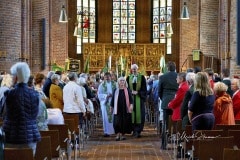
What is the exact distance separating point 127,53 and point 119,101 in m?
21.5

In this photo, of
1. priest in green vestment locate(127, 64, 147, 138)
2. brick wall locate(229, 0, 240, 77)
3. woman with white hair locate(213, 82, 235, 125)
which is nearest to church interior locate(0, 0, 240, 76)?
brick wall locate(229, 0, 240, 77)

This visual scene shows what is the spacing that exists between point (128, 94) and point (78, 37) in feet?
80.6

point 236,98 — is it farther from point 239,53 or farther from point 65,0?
point 65,0

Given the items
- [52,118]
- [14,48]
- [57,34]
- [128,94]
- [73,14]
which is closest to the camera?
[52,118]

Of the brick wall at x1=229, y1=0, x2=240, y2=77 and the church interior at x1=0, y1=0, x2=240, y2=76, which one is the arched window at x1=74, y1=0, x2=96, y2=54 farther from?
the brick wall at x1=229, y1=0, x2=240, y2=77

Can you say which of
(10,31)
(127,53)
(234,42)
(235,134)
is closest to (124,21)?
(127,53)

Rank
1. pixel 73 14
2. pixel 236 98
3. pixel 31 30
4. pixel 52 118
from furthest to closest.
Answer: pixel 73 14 → pixel 31 30 → pixel 236 98 → pixel 52 118

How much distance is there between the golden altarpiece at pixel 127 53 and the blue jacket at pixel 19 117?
29778 millimetres

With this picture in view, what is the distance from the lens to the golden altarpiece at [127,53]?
37938 mm

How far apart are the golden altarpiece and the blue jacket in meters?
29.8

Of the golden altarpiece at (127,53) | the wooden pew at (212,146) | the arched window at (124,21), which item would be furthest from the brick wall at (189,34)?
the wooden pew at (212,146)

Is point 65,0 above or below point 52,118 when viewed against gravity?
above

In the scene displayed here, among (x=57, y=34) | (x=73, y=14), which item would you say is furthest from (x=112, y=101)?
(x=73, y=14)

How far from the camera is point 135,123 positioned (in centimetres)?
1750
